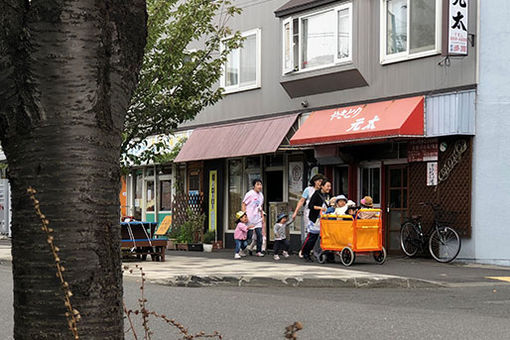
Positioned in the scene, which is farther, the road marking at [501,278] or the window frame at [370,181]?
the window frame at [370,181]

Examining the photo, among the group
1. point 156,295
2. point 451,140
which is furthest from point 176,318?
point 451,140

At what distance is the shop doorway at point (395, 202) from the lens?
67.4 feet

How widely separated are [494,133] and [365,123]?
3.07 meters

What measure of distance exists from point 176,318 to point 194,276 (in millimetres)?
4275

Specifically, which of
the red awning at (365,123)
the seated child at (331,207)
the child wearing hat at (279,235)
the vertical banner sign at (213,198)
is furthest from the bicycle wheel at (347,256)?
the vertical banner sign at (213,198)

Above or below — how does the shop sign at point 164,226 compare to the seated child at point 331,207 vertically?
below

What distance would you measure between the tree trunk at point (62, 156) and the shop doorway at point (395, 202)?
17889 millimetres

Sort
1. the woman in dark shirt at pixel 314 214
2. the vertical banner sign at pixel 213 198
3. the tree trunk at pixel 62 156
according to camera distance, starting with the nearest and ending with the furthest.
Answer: the tree trunk at pixel 62 156 → the woman in dark shirt at pixel 314 214 → the vertical banner sign at pixel 213 198

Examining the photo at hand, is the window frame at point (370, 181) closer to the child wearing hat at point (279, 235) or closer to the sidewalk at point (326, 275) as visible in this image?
the child wearing hat at point (279, 235)

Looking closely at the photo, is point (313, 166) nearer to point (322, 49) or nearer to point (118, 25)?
point (322, 49)

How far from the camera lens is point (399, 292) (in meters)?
12.3

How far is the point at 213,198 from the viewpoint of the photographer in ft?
89.7

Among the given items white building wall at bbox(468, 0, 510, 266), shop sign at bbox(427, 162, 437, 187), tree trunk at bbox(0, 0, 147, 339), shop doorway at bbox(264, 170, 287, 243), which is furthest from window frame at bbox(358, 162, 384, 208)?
tree trunk at bbox(0, 0, 147, 339)

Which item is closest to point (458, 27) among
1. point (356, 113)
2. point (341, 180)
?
point (356, 113)
